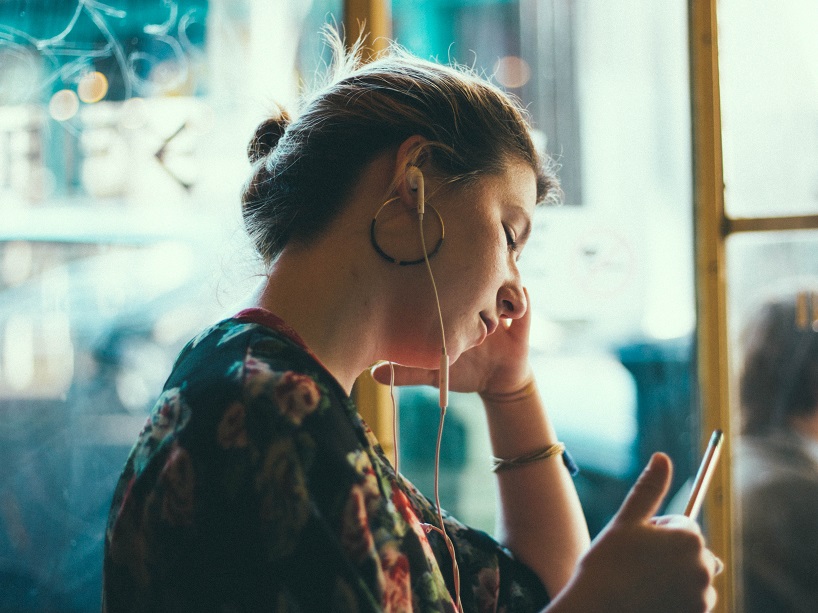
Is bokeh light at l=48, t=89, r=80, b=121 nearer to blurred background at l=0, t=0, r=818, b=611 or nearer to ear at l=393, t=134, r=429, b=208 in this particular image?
blurred background at l=0, t=0, r=818, b=611

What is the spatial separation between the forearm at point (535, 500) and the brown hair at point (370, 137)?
41 cm

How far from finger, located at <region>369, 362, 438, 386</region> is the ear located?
14.5 inches

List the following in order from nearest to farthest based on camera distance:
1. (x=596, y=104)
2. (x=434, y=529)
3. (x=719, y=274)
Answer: (x=434, y=529), (x=719, y=274), (x=596, y=104)

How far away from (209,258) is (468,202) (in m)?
0.93

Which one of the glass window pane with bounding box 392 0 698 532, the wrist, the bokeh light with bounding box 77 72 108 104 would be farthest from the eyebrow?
the bokeh light with bounding box 77 72 108 104

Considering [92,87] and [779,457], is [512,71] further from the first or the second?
[779,457]

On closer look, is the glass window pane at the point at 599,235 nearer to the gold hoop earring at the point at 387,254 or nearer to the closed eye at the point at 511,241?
the closed eye at the point at 511,241

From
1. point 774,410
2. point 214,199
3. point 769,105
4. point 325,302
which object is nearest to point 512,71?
point 769,105

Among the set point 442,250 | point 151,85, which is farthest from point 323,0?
point 442,250

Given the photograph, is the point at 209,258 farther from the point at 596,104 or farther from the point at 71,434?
the point at 596,104

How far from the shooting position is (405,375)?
109 centimetres

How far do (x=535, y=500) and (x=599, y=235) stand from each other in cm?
72

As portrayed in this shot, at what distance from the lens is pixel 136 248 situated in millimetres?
1542

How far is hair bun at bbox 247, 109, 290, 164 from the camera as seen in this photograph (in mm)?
937
